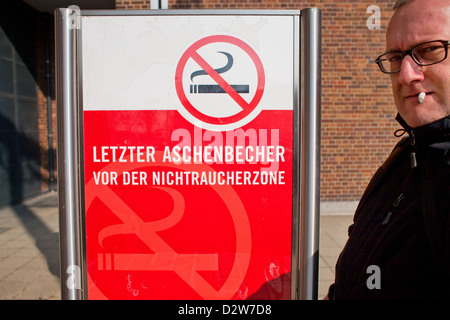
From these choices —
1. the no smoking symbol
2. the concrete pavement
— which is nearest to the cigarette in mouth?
the no smoking symbol

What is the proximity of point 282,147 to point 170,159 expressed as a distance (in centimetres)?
56

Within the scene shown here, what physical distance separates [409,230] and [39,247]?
5.51m

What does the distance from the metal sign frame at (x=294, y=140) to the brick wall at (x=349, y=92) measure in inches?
191

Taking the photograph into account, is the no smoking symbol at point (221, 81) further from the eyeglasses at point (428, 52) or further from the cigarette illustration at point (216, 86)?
the eyeglasses at point (428, 52)

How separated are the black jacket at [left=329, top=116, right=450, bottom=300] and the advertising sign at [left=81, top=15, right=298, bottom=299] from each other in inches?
19.3

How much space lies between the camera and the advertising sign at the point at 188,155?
68.0 inches

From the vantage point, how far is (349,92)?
6.36m

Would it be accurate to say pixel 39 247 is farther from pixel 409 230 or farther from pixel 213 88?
pixel 409 230

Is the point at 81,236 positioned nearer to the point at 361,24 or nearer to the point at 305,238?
the point at 305,238

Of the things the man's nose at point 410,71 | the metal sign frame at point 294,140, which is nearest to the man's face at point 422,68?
the man's nose at point 410,71

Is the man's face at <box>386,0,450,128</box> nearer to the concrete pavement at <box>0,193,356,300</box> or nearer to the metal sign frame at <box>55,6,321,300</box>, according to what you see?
the metal sign frame at <box>55,6,321,300</box>

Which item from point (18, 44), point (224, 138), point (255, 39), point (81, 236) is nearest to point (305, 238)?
point (224, 138)
